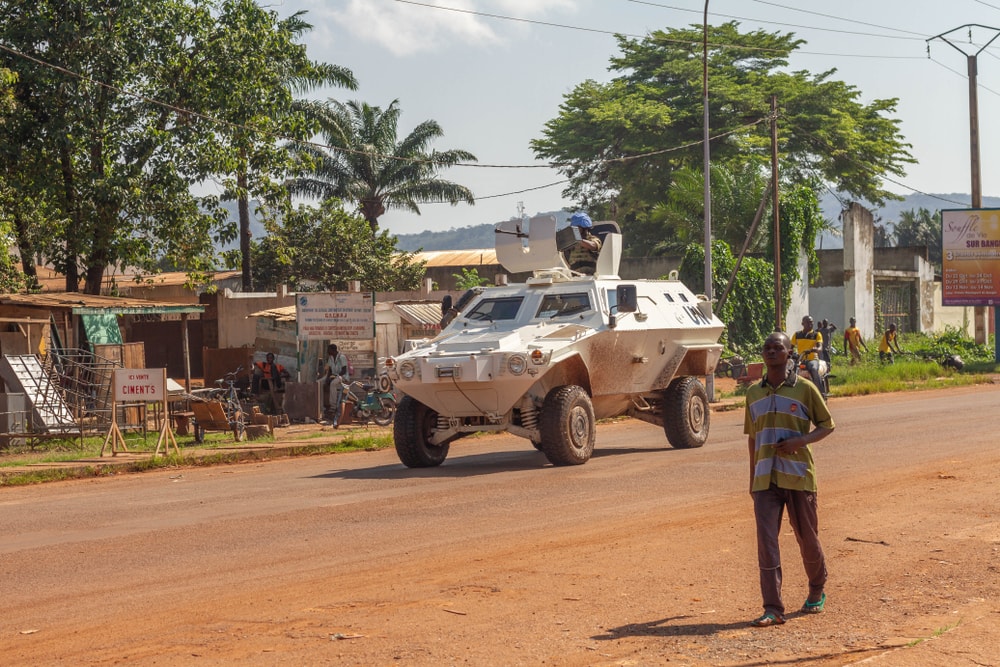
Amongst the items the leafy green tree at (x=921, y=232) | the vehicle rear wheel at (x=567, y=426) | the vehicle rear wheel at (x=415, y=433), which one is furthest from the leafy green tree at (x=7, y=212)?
the leafy green tree at (x=921, y=232)

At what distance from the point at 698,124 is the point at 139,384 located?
4080 cm

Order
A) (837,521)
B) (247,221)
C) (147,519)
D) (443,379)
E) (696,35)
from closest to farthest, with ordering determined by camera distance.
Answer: (837,521), (147,519), (443,379), (247,221), (696,35)

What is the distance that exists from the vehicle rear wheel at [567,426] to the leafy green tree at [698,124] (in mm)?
38880

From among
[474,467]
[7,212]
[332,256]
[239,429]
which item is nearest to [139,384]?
[239,429]

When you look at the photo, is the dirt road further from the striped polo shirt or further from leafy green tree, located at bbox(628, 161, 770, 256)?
leafy green tree, located at bbox(628, 161, 770, 256)

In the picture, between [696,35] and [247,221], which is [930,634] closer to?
[247,221]

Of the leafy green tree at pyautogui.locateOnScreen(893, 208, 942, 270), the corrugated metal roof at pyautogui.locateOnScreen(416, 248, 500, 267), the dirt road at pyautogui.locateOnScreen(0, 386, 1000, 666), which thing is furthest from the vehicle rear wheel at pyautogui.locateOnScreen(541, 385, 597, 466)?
the leafy green tree at pyautogui.locateOnScreen(893, 208, 942, 270)

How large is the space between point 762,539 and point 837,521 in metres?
3.69

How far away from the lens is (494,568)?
8.87m

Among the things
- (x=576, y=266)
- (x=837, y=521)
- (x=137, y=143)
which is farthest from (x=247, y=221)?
(x=837, y=521)

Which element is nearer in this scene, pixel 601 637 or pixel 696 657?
pixel 696 657

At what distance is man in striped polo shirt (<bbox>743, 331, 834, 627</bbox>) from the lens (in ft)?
23.6

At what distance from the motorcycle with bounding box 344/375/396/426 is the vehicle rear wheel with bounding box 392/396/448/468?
8.17 meters

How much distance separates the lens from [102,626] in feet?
24.2
